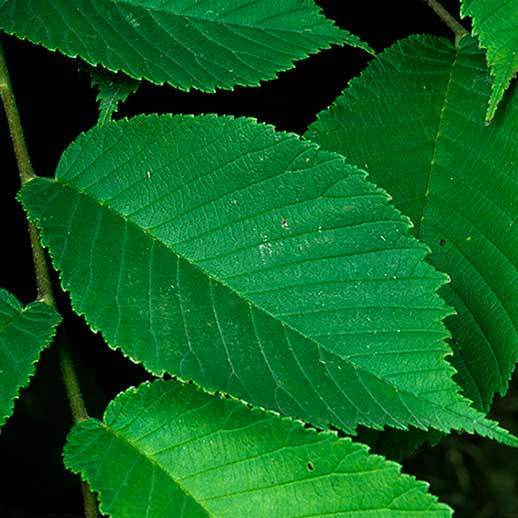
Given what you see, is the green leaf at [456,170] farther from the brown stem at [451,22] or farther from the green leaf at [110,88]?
the green leaf at [110,88]

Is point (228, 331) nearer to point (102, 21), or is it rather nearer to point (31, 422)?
point (102, 21)

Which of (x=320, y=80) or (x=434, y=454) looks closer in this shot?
(x=320, y=80)

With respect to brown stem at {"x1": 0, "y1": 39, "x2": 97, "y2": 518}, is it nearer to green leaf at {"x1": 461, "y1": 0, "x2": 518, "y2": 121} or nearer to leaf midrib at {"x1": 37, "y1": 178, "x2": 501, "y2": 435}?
leaf midrib at {"x1": 37, "y1": 178, "x2": 501, "y2": 435}

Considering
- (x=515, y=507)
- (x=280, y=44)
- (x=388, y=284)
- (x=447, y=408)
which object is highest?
(x=280, y=44)

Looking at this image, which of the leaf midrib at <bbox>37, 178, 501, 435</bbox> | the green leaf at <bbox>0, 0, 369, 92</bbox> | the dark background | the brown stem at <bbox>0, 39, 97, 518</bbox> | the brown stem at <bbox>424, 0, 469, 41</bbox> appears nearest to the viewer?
the leaf midrib at <bbox>37, 178, 501, 435</bbox>

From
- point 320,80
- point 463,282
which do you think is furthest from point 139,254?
point 320,80

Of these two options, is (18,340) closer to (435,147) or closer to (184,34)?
(184,34)

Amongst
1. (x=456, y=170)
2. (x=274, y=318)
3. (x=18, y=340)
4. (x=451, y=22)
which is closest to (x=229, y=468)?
(x=274, y=318)

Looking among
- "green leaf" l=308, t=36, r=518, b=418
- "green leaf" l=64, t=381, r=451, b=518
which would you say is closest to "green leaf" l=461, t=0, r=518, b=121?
"green leaf" l=308, t=36, r=518, b=418
